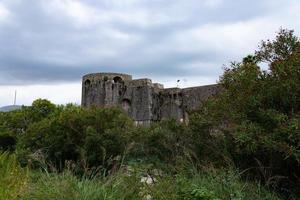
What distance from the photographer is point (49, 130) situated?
1391 centimetres

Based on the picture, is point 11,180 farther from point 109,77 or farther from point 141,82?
point 109,77

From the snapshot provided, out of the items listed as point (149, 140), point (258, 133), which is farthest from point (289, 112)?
point (149, 140)

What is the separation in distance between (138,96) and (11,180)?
119ft

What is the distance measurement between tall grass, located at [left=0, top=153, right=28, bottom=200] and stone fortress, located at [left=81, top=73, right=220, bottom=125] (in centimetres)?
2837

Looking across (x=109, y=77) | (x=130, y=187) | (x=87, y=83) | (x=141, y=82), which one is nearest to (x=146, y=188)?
(x=130, y=187)

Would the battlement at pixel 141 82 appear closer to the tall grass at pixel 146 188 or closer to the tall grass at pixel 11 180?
the tall grass at pixel 11 180

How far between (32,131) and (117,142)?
3.85 m

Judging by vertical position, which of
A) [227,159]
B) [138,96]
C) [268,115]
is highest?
[138,96]

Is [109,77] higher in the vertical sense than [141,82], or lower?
higher

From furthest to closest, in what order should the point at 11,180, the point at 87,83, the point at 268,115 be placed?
the point at 87,83 < the point at 268,115 < the point at 11,180

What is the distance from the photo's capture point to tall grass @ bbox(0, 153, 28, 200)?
5.79 metres

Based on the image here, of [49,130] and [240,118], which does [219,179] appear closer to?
[240,118]

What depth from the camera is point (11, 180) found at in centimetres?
634

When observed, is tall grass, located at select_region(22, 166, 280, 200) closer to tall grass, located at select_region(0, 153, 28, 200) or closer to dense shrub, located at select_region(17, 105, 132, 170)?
tall grass, located at select_region(0, 153, 28, 200)
